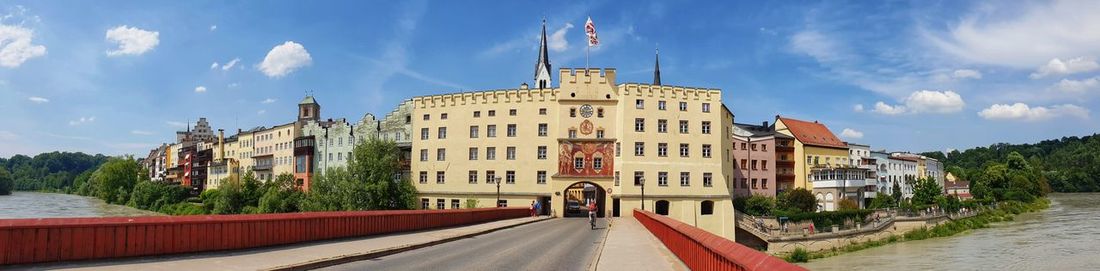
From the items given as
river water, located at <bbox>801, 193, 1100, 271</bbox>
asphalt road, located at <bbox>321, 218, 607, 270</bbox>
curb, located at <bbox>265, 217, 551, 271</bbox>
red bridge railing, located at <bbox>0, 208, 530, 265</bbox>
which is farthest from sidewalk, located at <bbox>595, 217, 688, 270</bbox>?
river water, located at <bbox>801, 193, 1100, 271</bbox>

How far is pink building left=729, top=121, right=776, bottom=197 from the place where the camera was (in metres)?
82.9

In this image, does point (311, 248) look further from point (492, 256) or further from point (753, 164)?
point (753, 164)

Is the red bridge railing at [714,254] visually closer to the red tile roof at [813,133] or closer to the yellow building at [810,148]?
the yellow building at [810,148]

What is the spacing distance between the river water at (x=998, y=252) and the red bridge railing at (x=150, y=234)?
128 feet

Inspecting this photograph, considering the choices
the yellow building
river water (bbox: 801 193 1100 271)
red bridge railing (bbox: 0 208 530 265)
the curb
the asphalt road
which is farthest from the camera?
the yellow building

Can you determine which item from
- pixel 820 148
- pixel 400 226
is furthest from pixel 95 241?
pixel 820 148

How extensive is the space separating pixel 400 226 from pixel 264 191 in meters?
67.7

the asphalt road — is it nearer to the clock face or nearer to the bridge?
the bridge

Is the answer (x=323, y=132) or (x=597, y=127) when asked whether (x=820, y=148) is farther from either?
(x=323, y=132)

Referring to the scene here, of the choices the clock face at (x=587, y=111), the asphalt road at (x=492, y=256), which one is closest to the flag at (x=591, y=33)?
the clock face at (x=587, y=111)

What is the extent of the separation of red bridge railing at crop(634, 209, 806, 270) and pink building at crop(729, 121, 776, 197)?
215 ft

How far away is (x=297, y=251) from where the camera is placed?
16844 mm

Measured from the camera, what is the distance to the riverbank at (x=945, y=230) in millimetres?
60906

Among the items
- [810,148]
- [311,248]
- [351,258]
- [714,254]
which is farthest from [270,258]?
[810,148]
